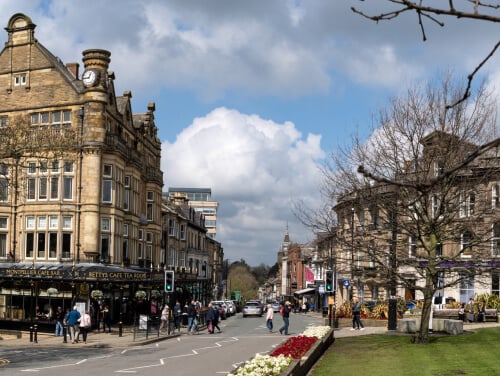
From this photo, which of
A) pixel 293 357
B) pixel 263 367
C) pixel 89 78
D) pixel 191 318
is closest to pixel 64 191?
pixel 89 78

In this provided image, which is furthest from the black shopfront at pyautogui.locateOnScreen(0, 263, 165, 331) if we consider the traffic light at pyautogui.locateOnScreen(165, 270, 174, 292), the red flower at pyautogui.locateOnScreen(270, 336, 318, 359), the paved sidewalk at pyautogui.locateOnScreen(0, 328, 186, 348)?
the red flower at pyautogui.locateOnScreen(270, 336, 318, 359)

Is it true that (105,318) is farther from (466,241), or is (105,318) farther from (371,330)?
(466,241)

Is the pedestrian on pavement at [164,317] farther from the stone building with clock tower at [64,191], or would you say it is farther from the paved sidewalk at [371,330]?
the paved sidewalk at [371,330]

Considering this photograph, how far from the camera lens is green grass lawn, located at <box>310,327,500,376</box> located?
17.1m

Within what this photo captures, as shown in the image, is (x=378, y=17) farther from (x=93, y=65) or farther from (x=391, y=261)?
(x=93, y=65)

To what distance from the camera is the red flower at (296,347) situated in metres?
17.6

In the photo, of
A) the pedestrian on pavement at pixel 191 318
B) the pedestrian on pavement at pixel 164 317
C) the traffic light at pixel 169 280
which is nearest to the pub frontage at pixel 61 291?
the pedestrian on pavement at pixel 164 317

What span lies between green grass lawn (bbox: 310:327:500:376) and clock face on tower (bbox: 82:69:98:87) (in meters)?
23.2

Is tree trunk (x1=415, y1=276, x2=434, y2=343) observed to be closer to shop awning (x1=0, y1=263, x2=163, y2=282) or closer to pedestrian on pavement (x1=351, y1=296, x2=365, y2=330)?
pedestrian on pavement (x1=351, y1=296, x2=365, y2=330)

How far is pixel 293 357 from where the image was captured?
17172 millimetres

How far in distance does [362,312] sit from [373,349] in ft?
59.2

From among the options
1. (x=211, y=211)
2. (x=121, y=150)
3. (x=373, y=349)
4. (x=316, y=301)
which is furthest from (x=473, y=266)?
(x=211, y=211)

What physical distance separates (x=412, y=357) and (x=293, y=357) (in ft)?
14.9

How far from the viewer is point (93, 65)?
42406mm
